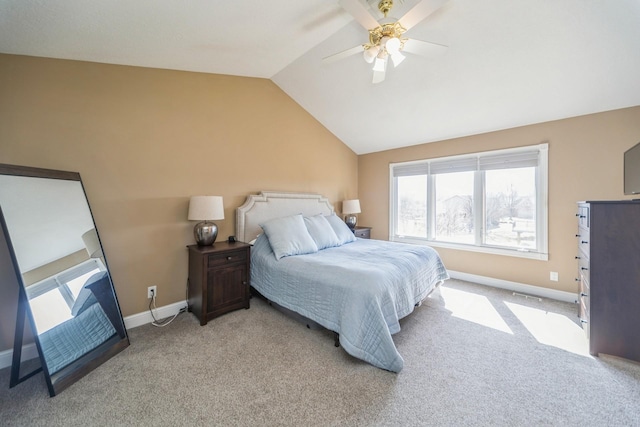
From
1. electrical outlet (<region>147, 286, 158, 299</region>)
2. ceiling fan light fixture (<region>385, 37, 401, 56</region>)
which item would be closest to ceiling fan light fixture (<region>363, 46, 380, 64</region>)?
ceiling fan light fixture (<region>385, 37, 401, 56</region>)

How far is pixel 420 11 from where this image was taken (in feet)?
5.61

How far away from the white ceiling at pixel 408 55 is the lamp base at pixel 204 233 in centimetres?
170

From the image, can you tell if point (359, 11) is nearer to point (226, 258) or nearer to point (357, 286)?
point (357, 286)

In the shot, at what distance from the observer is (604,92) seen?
2.59 metres

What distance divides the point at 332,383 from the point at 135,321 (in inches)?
80.6

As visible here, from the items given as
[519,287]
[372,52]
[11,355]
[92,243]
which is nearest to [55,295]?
[92,243]

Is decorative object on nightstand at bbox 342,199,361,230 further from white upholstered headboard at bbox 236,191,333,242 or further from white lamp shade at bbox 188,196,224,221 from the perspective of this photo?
white lamp shade at bbox 188,196,224,221

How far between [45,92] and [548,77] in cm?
470

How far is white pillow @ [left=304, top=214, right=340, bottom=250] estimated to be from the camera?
318cm

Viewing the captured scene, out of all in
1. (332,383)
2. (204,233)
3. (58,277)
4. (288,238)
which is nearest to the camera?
(332,383)

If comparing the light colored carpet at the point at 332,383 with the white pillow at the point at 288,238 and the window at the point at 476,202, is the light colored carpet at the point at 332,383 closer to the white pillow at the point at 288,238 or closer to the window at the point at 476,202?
the white pillow at the point at 288,238

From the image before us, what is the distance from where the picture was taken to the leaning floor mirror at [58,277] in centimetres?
159

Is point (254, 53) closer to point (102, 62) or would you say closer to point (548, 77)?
point (102, 62)

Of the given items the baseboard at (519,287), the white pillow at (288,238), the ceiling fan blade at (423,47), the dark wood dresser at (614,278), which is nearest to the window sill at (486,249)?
the baseboard at (519,287)
